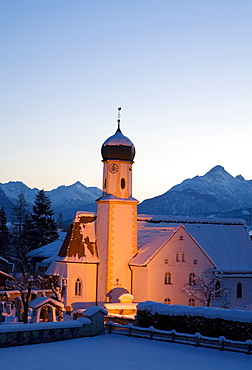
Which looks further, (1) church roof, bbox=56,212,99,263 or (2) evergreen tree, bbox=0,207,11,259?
(2) evergreen tree, bbox=0,207,11,259

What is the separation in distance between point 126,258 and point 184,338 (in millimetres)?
25516

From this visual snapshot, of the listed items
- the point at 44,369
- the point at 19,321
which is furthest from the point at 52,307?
the point at 44,369

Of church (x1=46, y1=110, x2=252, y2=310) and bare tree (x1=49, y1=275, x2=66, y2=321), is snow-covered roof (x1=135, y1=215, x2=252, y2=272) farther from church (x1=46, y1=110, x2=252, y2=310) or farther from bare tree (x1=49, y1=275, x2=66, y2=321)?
bare tree (x1=49, y1=275, x2=66, y2=321)

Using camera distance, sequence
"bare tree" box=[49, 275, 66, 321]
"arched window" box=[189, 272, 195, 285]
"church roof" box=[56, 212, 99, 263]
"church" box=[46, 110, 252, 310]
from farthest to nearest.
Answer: "arched window" box=[189, 272, 195, 285] → "church roof" box=[56, 212, 99, 263] → "church" box=[46, 110, 252, 310] → "bare tree" box=[49, 275, 66, 321]

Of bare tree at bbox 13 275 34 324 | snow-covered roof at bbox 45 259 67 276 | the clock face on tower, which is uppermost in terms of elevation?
the clock face on tower

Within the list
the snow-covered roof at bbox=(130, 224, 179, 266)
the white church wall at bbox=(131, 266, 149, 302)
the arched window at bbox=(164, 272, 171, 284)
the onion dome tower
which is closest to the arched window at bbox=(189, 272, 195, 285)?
the arched window at bbox=(164, 272, 171, 284)

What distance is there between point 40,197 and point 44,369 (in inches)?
2894

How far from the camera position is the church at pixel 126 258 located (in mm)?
50969

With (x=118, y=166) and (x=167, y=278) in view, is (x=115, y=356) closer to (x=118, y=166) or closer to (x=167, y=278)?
(x=167, y=278)

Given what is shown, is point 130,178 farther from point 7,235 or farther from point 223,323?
point 7,235

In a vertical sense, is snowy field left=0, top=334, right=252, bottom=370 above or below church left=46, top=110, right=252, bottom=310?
below

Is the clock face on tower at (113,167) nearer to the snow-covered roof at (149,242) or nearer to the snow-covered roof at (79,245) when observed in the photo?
the snow-covered roof at (79,245)

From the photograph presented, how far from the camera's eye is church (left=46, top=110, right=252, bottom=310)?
167ft

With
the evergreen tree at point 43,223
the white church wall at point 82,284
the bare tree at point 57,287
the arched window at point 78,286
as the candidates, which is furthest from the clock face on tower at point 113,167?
the evergreen tree at point 43,223
